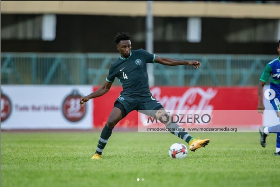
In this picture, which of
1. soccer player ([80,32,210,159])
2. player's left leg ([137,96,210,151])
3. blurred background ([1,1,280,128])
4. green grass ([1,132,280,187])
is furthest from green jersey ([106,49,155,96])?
blurred background ([1,1,280,128])

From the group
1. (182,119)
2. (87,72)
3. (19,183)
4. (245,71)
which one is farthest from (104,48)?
(19,183)

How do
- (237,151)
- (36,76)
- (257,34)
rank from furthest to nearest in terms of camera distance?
(257,34)
(36,76)
(237,151)

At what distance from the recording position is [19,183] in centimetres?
876

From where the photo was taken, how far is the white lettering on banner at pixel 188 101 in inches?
950

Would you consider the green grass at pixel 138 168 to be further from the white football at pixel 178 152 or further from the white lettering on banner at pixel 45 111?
the white lettering on banner at pixel 45 111

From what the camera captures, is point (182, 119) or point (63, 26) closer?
point (182, 119)

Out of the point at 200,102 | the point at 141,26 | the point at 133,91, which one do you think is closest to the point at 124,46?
the point at 133,91

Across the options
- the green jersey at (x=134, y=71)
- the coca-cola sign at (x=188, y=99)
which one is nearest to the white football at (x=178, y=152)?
the green jersey at (x=134, y=71)

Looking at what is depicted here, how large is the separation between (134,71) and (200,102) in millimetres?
12883

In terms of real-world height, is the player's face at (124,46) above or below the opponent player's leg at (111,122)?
above

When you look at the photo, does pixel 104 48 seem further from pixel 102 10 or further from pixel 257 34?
pixel 257 34

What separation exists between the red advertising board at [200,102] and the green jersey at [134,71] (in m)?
11.8

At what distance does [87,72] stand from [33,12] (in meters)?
7.50

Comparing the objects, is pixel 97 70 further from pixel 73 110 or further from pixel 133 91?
pixel 133 91
